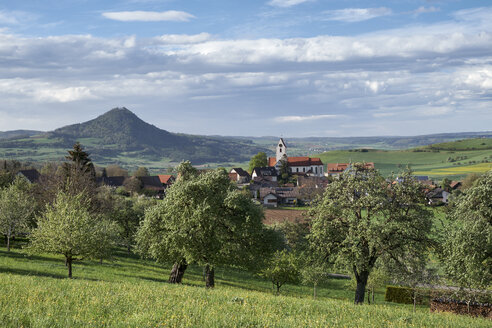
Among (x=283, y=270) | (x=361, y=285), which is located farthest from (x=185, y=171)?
(x=361, y=285)

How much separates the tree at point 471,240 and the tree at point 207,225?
623 inches

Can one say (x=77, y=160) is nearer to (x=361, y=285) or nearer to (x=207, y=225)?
(x=207, y=225)

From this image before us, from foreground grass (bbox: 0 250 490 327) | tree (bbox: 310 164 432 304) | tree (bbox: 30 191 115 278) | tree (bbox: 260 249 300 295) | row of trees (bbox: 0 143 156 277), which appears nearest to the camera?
foreground grass (bbox: 0 250 490 327)

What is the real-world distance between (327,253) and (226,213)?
955 cm

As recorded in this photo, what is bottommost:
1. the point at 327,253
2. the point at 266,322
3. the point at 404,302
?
the point at 404,302

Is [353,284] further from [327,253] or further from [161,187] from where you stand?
[161,187]

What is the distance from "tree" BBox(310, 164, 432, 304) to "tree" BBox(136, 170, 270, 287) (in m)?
6.21

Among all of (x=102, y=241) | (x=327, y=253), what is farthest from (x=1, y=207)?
(x=327, y=253)

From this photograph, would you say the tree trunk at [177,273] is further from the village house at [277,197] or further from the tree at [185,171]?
the village house at [277,197]

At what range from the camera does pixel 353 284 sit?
184ft

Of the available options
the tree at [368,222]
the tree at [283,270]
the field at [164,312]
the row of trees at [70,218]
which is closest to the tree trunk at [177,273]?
the row of trees at [70,218]

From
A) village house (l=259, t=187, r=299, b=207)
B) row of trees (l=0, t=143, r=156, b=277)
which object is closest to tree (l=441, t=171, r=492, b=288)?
row of trees (l=0, t=143, r=156, b=277)

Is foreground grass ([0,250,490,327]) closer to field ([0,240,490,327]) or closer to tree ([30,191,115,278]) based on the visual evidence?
field ([0,240,490,327])

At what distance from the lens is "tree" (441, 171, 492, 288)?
31.1 meters
